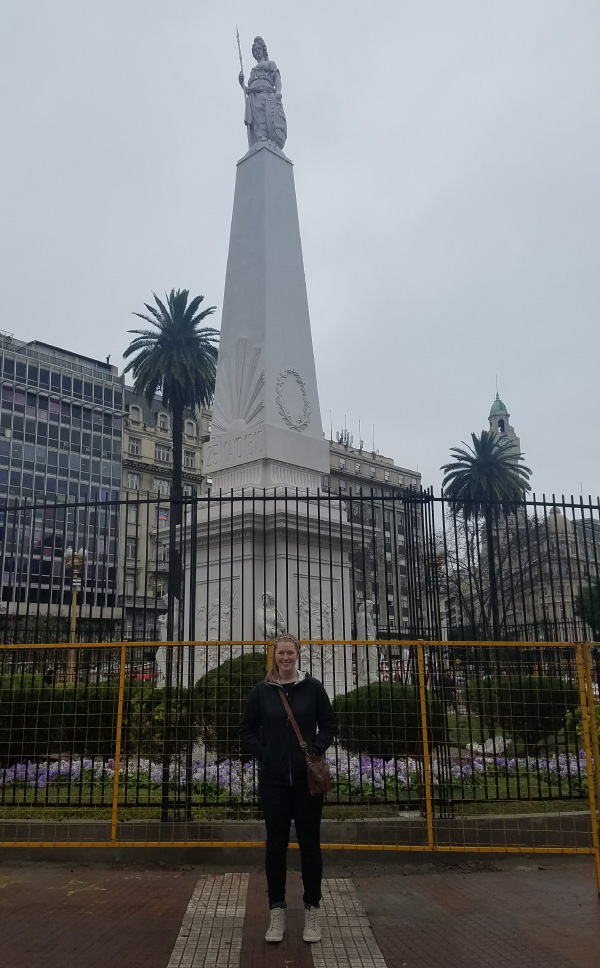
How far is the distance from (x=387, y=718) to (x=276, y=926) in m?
3.57

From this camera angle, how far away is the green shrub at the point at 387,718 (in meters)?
7.51

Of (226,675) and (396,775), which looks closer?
(396,775)

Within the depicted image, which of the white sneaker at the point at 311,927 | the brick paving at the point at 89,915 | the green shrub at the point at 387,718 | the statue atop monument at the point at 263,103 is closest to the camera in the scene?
the brick paving at the point at 89,915

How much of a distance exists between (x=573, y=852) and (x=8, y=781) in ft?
18.1

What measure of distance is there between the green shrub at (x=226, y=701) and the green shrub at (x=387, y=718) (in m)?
0.99

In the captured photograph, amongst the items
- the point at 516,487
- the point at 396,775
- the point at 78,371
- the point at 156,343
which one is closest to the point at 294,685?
the point at 396,775

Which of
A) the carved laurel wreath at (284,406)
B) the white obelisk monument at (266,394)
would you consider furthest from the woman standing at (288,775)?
the carved laurel wreath at (284,406)

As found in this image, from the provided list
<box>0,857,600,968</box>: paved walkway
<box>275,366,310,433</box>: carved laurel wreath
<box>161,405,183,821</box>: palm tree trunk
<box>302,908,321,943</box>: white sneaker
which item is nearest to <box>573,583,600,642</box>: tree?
<box>0,857,600,968</box>: paved walkway

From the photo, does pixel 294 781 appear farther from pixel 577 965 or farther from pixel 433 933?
pixel 577 965

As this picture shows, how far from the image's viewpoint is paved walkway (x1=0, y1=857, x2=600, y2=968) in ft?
15.0

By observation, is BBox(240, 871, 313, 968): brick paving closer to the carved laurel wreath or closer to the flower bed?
the flower bed

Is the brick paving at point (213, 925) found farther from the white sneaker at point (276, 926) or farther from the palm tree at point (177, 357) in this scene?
the palm tree at point (177, 357)

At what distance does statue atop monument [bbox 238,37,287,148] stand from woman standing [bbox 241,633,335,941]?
Answer: 50.5 feet

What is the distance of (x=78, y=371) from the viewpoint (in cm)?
5997
